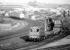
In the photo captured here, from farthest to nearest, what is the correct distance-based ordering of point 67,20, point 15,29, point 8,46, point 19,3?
point 67,20 → point 19,3 → point 15,29 → point 8,46

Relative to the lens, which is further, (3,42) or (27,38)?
(27,38)

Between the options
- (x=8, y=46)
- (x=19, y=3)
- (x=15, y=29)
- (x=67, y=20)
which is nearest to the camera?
(x=8, y=46)

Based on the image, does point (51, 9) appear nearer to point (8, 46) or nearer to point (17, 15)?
point (17, 15)

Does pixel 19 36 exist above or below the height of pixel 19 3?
below

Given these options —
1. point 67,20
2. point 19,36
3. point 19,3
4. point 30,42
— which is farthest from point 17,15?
point 67,20

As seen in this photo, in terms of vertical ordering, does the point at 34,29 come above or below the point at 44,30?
above

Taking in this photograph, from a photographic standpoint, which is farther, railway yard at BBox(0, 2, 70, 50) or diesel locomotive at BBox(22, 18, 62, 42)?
diesel locomotive at BBox(22, 18, 62, 42)

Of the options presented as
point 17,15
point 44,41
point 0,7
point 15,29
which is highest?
point 0,7

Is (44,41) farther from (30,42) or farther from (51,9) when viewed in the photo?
(51,9)

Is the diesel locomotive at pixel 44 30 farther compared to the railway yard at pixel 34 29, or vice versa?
the diesel locomotive at pixel 44 30

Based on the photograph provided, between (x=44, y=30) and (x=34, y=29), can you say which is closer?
(x=34, y=29)
